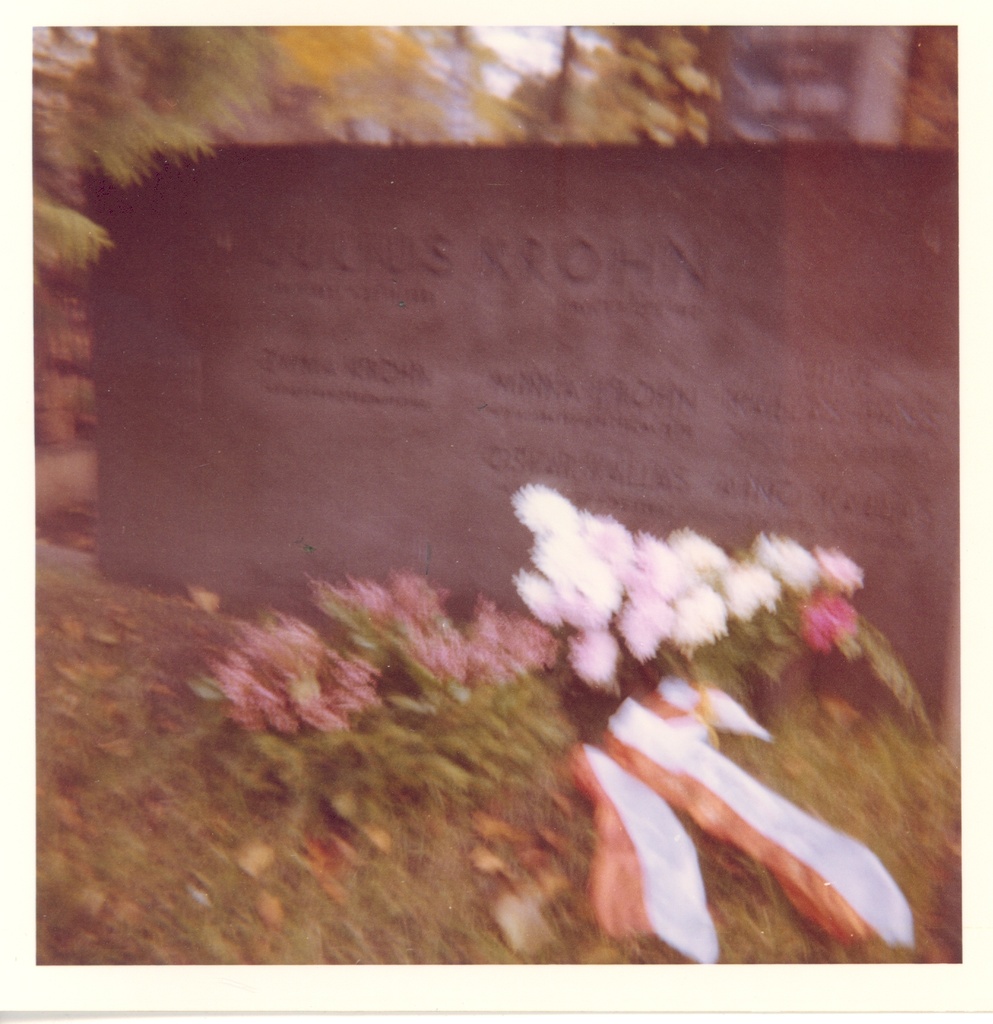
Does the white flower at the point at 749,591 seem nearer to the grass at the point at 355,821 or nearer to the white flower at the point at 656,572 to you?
the white flower at the point at 656,572

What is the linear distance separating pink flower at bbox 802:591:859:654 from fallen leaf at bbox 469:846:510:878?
77 cm

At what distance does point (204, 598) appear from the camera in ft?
5.04

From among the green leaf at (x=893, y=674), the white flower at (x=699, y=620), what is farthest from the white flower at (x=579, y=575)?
the green leaf at (x=893, y=674)

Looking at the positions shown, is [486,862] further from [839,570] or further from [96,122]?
[96,122]

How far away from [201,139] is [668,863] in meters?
1.73

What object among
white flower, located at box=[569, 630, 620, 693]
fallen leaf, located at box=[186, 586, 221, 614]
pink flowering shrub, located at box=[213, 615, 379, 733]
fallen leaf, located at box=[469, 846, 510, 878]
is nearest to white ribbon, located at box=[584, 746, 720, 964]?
white flower, located at box=[569, 630, 620, 693]

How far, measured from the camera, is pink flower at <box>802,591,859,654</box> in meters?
1.54

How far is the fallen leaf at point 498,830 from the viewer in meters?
1.50

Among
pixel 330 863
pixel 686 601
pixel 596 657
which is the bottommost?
pixel 330 863

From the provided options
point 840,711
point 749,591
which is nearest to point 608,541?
point 749,591

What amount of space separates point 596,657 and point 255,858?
2.59 feet

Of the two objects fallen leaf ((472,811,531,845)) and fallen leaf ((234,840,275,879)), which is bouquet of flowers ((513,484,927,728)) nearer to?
fallen leaf ((472,811,531,845))

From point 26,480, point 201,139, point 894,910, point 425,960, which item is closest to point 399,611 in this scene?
point 425,960
